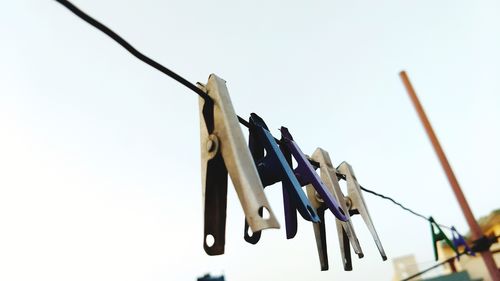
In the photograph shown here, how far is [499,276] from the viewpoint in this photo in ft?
12.2

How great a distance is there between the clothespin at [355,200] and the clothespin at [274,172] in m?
0.78

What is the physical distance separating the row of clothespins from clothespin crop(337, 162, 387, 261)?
0.24ft

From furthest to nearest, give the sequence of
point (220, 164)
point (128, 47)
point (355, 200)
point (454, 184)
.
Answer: point (454, 184)
point (355, 200)
point (220, 164)
point (128, 47)

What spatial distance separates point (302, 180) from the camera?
76.3 inches

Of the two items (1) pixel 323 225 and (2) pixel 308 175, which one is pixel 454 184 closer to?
(1) pixel 323 225

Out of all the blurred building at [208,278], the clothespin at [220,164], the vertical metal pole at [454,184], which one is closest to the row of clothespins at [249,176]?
the clothespin at [220,164]

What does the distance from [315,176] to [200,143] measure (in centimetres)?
72

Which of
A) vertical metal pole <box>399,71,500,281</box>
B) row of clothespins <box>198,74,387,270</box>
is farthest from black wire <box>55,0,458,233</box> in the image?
vertical metal pole <box>399,71,500,281</box>

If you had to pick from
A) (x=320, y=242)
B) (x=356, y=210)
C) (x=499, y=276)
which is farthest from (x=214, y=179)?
(x=499, y=276)

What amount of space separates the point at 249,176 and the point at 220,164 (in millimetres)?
231

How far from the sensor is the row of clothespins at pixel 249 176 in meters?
0.97

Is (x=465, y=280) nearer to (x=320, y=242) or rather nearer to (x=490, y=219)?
(x=490, y=219)

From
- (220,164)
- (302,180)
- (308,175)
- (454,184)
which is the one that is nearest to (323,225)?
(302,180)

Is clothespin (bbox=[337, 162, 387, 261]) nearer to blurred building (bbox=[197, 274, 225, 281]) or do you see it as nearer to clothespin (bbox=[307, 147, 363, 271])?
clothespin (bbox=[307, 147, 363, 271])
